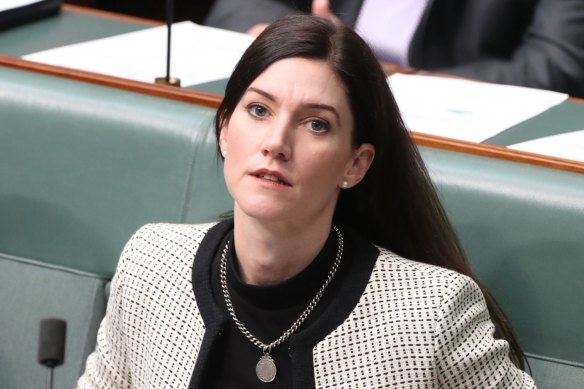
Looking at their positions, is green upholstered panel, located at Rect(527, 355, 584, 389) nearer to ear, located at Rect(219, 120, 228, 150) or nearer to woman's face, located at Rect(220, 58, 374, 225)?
woman's face, located at Rect(220, 58, 374, 225)

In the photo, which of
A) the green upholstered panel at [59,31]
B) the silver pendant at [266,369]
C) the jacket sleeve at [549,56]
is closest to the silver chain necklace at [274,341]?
the silver pendant at [266,369]

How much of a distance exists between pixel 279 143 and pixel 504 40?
1.30 meters

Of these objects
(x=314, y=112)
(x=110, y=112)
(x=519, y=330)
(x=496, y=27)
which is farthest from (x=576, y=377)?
(x=496, y=27)

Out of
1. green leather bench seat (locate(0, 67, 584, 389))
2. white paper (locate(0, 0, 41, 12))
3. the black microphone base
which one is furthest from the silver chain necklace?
white paper (locate(0, 0, 41, 12))

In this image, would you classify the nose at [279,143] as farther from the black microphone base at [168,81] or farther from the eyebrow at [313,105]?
the black microphone base at [168,81]

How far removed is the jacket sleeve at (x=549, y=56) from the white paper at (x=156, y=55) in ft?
1.67

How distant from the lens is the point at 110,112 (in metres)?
1.86

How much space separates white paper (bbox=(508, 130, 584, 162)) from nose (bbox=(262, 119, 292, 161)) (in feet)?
1.53

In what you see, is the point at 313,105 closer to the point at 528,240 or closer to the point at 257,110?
the point at 257,110

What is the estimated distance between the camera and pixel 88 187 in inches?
74.2

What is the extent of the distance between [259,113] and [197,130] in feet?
1.27

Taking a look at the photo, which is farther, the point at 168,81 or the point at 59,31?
the point at 59,31

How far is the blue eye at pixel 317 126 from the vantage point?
1.42m

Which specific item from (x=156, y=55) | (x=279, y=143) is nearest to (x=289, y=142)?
(x=279, y=143)
